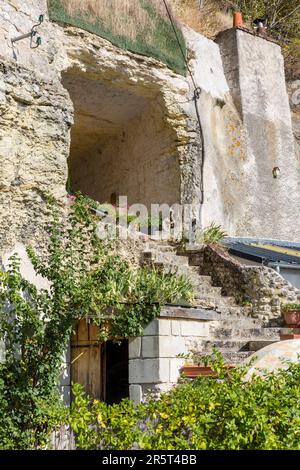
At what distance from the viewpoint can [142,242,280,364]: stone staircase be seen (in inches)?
356

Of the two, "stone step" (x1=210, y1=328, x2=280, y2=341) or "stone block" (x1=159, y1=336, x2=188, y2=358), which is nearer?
"stone block" (x1=159, y1=336, x2=188, y2=358)

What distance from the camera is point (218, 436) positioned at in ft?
16.5

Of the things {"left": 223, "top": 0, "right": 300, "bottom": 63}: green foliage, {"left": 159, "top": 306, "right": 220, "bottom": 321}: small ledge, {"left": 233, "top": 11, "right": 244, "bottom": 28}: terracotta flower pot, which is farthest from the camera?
{"left": 223, "top": 0, "right": 300, "bottom": 63}: green foliage

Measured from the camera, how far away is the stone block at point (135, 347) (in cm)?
810

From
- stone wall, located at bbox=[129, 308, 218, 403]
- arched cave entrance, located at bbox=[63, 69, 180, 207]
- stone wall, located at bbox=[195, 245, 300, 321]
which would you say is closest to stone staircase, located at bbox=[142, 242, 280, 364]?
stone wall, located at bbox=[195, 245, 300, 321]

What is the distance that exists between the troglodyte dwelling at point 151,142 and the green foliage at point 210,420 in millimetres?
2527

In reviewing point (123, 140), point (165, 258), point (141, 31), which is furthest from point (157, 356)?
point (123, 140)

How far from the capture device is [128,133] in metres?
14.8

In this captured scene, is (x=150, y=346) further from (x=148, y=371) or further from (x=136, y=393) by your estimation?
(x=136, y=393)

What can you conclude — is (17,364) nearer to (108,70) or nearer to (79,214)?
(79,214)

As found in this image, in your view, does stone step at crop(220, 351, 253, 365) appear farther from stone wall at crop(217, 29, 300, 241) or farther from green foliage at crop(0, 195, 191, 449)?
stone wall at crop(217, 29, 300, 241)

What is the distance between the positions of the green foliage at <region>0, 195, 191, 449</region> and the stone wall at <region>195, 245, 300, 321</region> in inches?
91.7

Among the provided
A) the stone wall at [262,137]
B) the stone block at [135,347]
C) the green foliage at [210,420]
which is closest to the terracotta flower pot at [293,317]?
the stone block at [135,347]

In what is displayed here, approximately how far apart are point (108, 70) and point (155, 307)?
5.61 m
